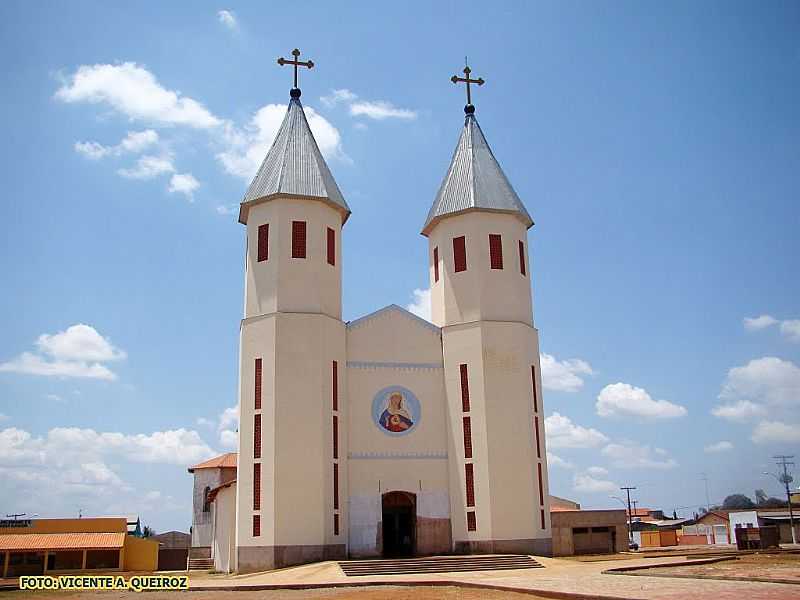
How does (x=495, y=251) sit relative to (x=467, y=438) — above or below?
above

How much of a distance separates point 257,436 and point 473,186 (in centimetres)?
1494

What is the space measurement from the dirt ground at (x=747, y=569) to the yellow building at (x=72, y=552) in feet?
91.5

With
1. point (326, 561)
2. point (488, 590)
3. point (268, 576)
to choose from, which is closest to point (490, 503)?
point (326, 561)

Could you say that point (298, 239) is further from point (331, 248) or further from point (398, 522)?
point (398, 522)

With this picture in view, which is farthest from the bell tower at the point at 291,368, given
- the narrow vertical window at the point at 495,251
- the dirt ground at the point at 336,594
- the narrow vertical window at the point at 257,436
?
the dirt ground at the point at 336,594

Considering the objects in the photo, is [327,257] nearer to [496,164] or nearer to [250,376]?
[250,376]

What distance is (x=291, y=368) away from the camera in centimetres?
3300

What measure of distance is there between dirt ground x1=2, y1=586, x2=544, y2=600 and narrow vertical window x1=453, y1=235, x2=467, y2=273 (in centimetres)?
1628

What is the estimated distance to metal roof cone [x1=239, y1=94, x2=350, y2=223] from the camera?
35625 millimetres

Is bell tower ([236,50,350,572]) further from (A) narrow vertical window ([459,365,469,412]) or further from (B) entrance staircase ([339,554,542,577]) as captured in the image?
(A) narrow vertical window ([459,365,469,412])

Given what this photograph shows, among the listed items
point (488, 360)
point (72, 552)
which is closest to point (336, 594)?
point (488, 360)

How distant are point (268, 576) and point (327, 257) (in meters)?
13.7

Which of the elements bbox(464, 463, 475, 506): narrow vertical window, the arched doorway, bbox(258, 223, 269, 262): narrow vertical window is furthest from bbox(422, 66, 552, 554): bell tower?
bbox(258, 223, 269, 262): narrow vertical window

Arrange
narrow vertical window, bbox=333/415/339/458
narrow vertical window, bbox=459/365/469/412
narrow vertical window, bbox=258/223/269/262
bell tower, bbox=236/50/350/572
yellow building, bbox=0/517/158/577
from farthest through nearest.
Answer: yellow building, bbox=0/517/158/577
narrow vertical window, bbox=258/223/269/262
narrow vertical window, bbox=459/365/469/412
narrow vertical window, bbox=333/415/339/458
bell tower, bbox=236/50/350/572
